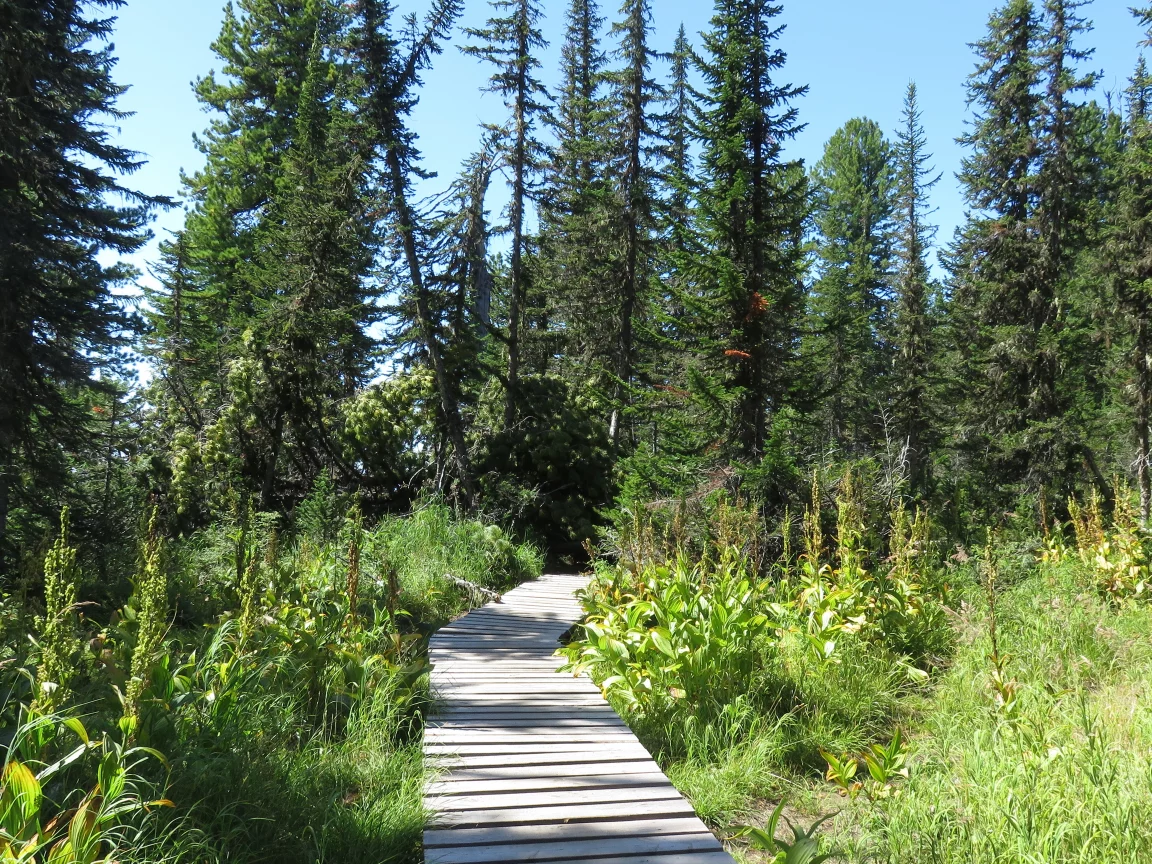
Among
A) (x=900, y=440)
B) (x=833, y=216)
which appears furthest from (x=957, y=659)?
(x=833, y=216)

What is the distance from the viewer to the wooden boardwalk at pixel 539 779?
2.90 m

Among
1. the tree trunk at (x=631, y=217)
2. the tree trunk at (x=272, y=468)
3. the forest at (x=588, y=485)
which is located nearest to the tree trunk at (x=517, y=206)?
the forest at (x=588, y=485)

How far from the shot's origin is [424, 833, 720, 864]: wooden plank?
2.79 metres

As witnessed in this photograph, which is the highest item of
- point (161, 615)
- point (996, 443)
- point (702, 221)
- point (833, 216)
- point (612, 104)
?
point (833, 216)

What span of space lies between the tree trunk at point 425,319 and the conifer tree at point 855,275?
6304mm

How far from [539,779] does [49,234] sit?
8.84 m

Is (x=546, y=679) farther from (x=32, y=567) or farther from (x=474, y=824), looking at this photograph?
(x=32, y=567)

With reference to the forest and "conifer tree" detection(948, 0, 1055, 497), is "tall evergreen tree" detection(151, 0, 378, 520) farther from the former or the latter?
"conifer tree" detection(948, 0, 1055, 497)

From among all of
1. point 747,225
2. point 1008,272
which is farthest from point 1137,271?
point 747,225

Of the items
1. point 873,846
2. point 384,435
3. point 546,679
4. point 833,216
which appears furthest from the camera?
point 833,216

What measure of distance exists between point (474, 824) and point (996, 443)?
39.3 ft

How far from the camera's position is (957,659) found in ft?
18.1

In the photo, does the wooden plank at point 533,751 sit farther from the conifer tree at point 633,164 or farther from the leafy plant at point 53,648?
the conifer tree at point 633,164

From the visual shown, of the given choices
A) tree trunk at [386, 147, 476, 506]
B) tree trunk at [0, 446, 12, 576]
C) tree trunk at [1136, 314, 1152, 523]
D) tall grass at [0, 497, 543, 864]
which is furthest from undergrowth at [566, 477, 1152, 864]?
tree trunk at [1136, 314, 1152, 523]
